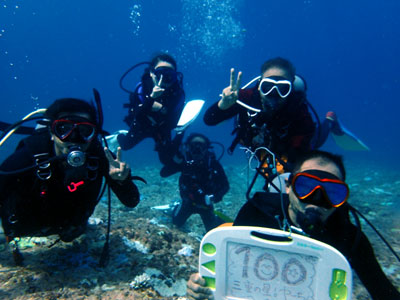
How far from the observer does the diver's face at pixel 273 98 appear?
3.84 m

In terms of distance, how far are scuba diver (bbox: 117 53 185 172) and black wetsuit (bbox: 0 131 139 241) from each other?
121 inches

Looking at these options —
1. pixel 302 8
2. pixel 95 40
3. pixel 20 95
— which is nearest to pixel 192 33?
pixel 302 8

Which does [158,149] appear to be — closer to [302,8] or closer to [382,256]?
[382,256]

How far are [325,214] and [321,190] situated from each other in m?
0.29

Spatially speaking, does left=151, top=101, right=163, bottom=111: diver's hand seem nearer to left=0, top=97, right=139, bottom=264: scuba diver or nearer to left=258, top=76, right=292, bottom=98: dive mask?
left=0, top=97, right=139, bottom=264: scuba diver

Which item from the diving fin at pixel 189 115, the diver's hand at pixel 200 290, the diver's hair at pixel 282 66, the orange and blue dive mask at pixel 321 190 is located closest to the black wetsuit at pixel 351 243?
the orange and blue dive mask at pixel 321 190

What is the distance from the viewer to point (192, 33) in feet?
265

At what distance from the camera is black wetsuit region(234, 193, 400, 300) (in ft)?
7.02

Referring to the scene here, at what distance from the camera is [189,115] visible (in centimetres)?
734

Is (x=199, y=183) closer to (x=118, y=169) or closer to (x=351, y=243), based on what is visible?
(x=118, y=169)

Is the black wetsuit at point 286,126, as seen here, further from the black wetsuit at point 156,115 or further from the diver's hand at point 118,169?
the black wetsuit at point 156,115

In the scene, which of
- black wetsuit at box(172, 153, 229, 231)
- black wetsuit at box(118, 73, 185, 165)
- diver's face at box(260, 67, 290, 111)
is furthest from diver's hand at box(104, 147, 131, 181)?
black wetsuit at box(172, 153, 229, 231)

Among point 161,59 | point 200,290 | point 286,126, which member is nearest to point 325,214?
point 200,290

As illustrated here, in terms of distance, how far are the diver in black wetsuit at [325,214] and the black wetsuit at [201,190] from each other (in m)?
3.74
